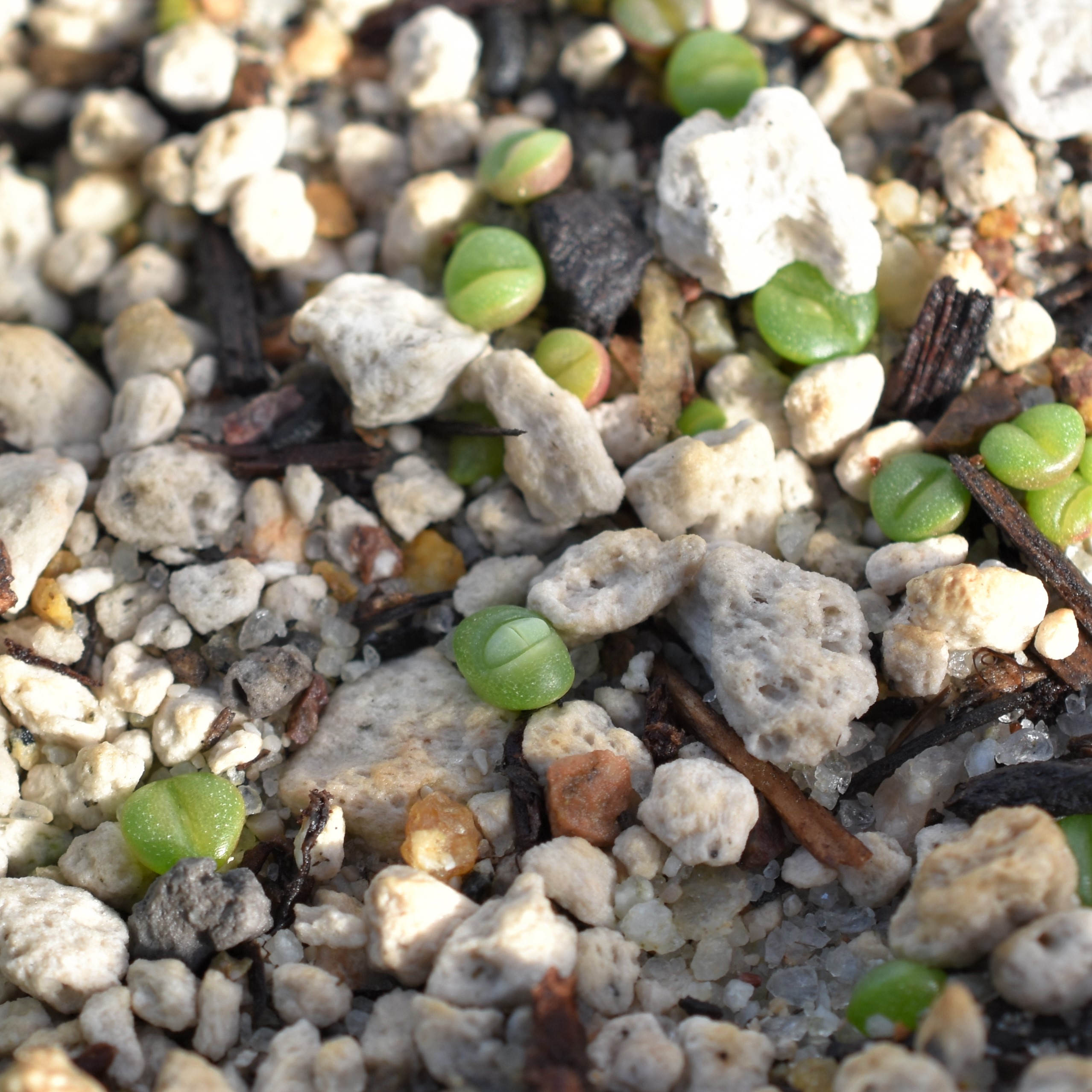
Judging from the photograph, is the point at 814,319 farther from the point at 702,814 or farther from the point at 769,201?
the point at 702,814

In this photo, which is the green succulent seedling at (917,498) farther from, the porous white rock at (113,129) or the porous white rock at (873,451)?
the porous white rock at (113,129)

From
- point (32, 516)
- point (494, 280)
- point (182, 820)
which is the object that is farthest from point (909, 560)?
point (32, 516)

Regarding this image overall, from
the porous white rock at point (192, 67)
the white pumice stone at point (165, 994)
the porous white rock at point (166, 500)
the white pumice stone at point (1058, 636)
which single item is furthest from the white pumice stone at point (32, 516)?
the white pumice stone at point (1058, 636)

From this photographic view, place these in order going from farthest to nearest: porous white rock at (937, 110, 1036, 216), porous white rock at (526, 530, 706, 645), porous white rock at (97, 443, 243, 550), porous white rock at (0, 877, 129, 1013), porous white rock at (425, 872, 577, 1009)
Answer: porous white rock at (937, 110, 1036, 216) → porous white rock at (97, 443, 243, 550) → porous white rock at (526, 530, 706, 645) → porous white rock at (0, 877, 129, 1013) → porous white rock at (425, 872, 577, 1009)

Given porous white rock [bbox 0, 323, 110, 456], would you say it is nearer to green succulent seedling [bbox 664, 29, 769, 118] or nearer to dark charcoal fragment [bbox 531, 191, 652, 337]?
dark charcoal fragment [bbox 531, 191, 652, 337]

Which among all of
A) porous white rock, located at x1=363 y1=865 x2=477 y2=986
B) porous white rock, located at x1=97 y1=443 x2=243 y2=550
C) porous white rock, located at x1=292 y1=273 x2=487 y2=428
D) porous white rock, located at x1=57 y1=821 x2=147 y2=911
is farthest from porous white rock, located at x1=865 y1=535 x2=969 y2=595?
porous white rock, located at x1=57 y1=821 x2=147 y2=911
